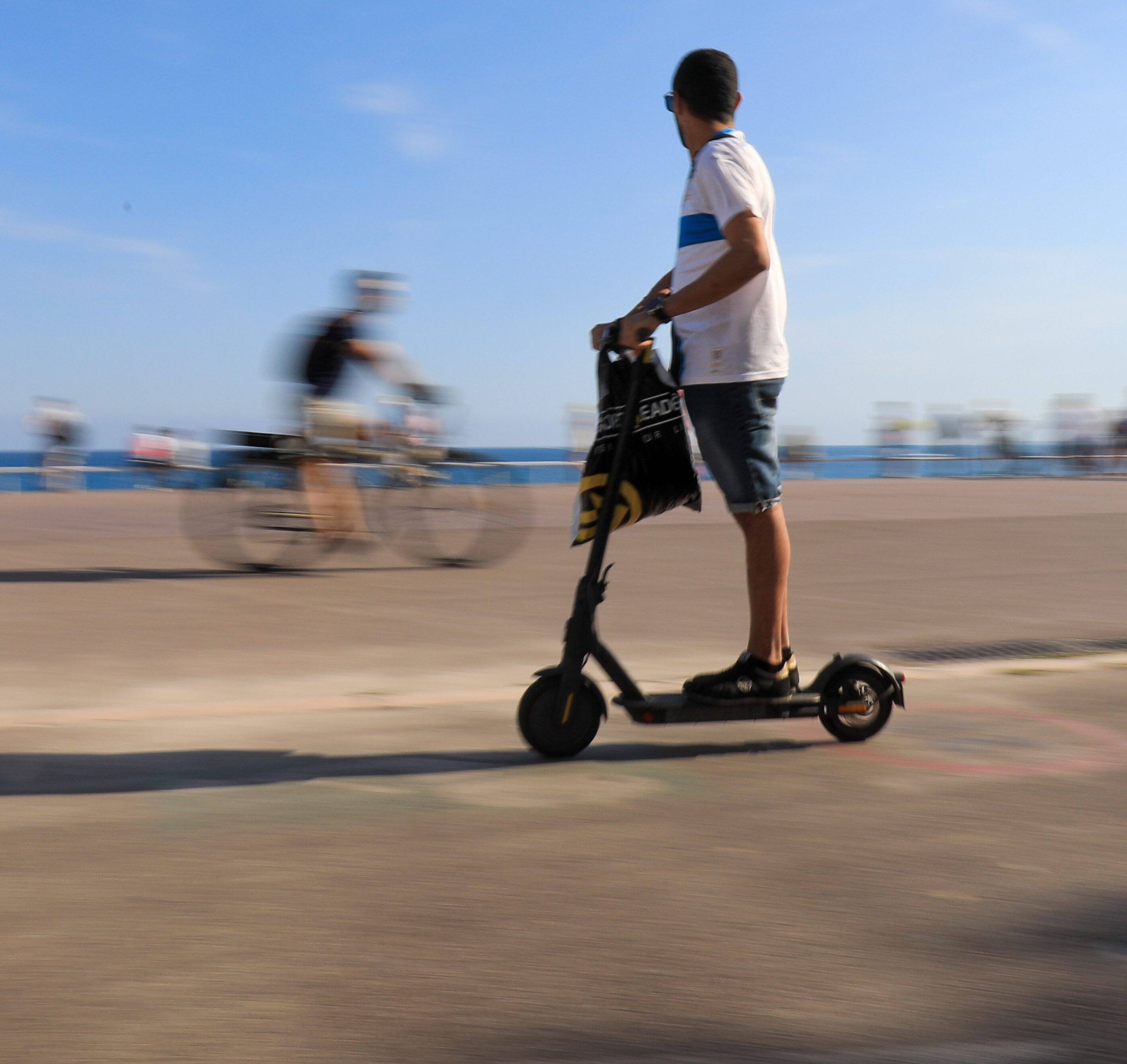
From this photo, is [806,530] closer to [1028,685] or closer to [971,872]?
[1028,685]

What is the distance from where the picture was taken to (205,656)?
6121 millimetres

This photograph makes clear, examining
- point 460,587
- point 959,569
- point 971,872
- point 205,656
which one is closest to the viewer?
point 971,872

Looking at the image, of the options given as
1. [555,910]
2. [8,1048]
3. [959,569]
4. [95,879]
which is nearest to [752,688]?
[555,910]

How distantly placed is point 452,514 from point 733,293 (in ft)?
19.5

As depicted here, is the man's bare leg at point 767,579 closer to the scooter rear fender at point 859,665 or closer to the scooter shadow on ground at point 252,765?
the scooter rear fender at point 859,665

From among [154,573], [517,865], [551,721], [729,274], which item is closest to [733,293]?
[729,274]

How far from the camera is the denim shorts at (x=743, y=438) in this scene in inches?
165


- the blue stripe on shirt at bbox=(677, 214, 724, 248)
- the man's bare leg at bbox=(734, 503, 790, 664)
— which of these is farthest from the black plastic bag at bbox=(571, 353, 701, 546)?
the blue stripe on shirt at bbox=(677, 214, 724, 248)

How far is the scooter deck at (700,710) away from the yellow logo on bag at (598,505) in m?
0.50

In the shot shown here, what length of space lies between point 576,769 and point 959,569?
21.4 ft

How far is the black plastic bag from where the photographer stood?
4156 mm

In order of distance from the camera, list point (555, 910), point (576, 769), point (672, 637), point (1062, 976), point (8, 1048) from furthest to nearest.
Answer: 1. point (672, 637)
2. point (576, 769)
3. point (555, 910)
4. point (1062, 976)
5. point (8, 1048)

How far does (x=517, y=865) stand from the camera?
3.09 metres

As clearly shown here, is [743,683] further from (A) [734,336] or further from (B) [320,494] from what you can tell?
(B) [320,494]
